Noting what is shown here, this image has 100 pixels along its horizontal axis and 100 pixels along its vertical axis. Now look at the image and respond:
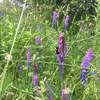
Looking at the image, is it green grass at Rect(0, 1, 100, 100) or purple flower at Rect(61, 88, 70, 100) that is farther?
green grass at Rect(0, 1, 100, 100)

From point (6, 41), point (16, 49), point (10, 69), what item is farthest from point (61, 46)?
point (6, 41)

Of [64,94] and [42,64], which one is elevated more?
[42,64]

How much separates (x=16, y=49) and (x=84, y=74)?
0.80 metres

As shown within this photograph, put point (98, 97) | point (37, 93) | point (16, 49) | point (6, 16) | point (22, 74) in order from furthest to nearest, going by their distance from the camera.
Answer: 1. point (6, 16)
2. point (16, 49)
3. point (22, 74)
4. point (98, 97)
5. point (37, 93)

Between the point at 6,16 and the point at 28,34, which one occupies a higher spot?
the point at 6,16

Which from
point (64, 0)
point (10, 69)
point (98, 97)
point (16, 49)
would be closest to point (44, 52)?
point (16, 49)

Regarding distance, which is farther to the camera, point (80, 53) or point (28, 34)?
point (28, 34)

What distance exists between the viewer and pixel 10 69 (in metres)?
2.49

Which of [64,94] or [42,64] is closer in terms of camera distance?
[64,94]

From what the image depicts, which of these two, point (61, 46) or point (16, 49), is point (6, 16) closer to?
point (16, 49)

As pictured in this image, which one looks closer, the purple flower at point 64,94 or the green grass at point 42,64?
the purple flower at point 64,94

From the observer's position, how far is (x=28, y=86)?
80.8 inches

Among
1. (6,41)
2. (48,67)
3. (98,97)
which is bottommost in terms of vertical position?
(98,97)

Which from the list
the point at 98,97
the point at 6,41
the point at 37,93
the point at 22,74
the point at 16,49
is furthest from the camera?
the point at 6,41
